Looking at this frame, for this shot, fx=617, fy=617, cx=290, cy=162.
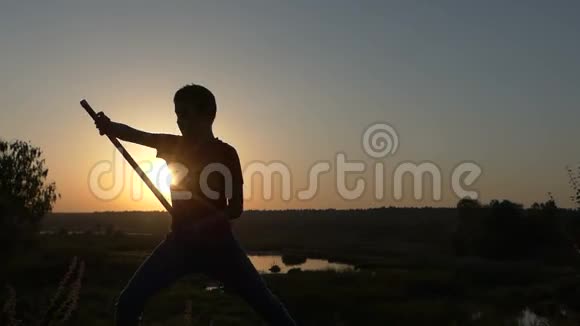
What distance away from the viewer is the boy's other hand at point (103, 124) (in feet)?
13.6

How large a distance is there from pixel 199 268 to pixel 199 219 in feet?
0.95

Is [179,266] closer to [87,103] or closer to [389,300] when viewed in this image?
[87,103]

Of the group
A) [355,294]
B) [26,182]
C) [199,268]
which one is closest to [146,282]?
[199,268]

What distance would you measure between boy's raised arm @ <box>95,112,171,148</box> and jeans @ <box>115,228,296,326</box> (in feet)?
2.21

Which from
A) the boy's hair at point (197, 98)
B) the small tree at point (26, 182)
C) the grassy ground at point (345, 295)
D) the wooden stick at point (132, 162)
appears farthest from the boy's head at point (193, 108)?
the small tree at point (26, 182)

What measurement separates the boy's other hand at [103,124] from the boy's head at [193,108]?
538mm

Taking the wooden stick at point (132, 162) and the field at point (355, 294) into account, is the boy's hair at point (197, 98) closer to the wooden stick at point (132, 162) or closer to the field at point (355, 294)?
the wooden stick at point (132, 162)

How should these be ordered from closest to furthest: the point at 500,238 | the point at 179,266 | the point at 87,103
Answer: the point at 179,266 < the point at 87,103 < the point at 500,238

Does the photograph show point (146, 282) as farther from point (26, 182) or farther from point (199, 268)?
point (26, 182)

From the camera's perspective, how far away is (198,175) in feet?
12.4

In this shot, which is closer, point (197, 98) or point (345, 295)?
point (197, 98)

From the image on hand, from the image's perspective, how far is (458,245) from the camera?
71000mm

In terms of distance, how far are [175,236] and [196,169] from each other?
0.44 meters

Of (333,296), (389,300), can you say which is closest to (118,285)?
(333,296)
